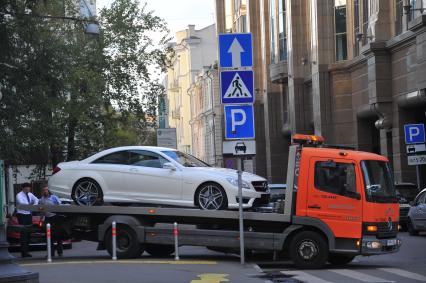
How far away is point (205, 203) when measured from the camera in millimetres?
15859

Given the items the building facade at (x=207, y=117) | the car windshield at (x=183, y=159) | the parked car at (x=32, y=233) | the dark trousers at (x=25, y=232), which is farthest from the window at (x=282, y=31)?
the car windshield at (x=183, y=159)

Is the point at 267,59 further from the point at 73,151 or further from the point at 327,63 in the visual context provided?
the point at 73,151

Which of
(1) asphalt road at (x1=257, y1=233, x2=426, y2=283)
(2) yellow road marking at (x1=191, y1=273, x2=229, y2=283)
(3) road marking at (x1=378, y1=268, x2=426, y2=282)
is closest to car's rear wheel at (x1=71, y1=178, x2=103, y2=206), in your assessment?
(2) yellow road marking at (x1=191, y1=273, x2=229, y2=283)

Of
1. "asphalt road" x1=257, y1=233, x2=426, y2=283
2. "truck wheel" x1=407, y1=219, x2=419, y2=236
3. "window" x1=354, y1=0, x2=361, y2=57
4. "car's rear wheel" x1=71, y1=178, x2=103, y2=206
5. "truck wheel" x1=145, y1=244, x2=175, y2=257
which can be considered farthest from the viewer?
"window" x1=354, y1=0, x2=361, y2=57

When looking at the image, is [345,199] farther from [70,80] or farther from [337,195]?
[70,80]

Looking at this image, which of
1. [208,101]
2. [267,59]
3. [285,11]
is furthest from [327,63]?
[208,101]

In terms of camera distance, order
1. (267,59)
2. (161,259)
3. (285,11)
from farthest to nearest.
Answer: (267,59)
(285,11)
(161,259)

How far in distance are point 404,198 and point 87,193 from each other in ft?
45.9

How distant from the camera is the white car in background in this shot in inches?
617

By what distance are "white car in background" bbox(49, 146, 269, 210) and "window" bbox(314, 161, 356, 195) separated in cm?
151

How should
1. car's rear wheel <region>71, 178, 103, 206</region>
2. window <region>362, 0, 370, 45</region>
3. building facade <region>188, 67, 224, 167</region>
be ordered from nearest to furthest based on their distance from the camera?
car's rear wheel <region>71, 178, 103, 206</region>, window <region>362, 0, 370, 45</region>, building facade <region>188, 67, 224, 167</region>

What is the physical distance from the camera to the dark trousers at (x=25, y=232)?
18422 millimetres

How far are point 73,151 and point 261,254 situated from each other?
1901 cm

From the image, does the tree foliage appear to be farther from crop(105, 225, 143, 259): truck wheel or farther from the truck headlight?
the truck headlight
